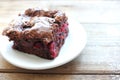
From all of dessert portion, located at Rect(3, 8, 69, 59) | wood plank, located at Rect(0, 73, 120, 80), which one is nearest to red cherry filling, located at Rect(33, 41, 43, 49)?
dessert portion, located at Rect(3, 8, 69, 59)

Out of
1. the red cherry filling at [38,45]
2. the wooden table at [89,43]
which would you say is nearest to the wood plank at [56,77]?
the wooden table at [89,43]

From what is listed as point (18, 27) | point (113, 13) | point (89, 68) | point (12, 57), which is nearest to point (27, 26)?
point (18, 27)

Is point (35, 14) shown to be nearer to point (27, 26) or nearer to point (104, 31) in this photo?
point (27, 26)

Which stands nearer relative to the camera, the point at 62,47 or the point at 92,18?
the point at 62,47

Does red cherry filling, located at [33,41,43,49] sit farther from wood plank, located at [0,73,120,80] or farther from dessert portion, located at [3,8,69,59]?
wood plank, located at [0,73,120,80]

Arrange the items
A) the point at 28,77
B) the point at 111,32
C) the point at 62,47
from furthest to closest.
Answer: the point at 111,32, the point at 62,47, the point at 28,77

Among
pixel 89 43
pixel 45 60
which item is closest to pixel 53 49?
pixel 45 60
